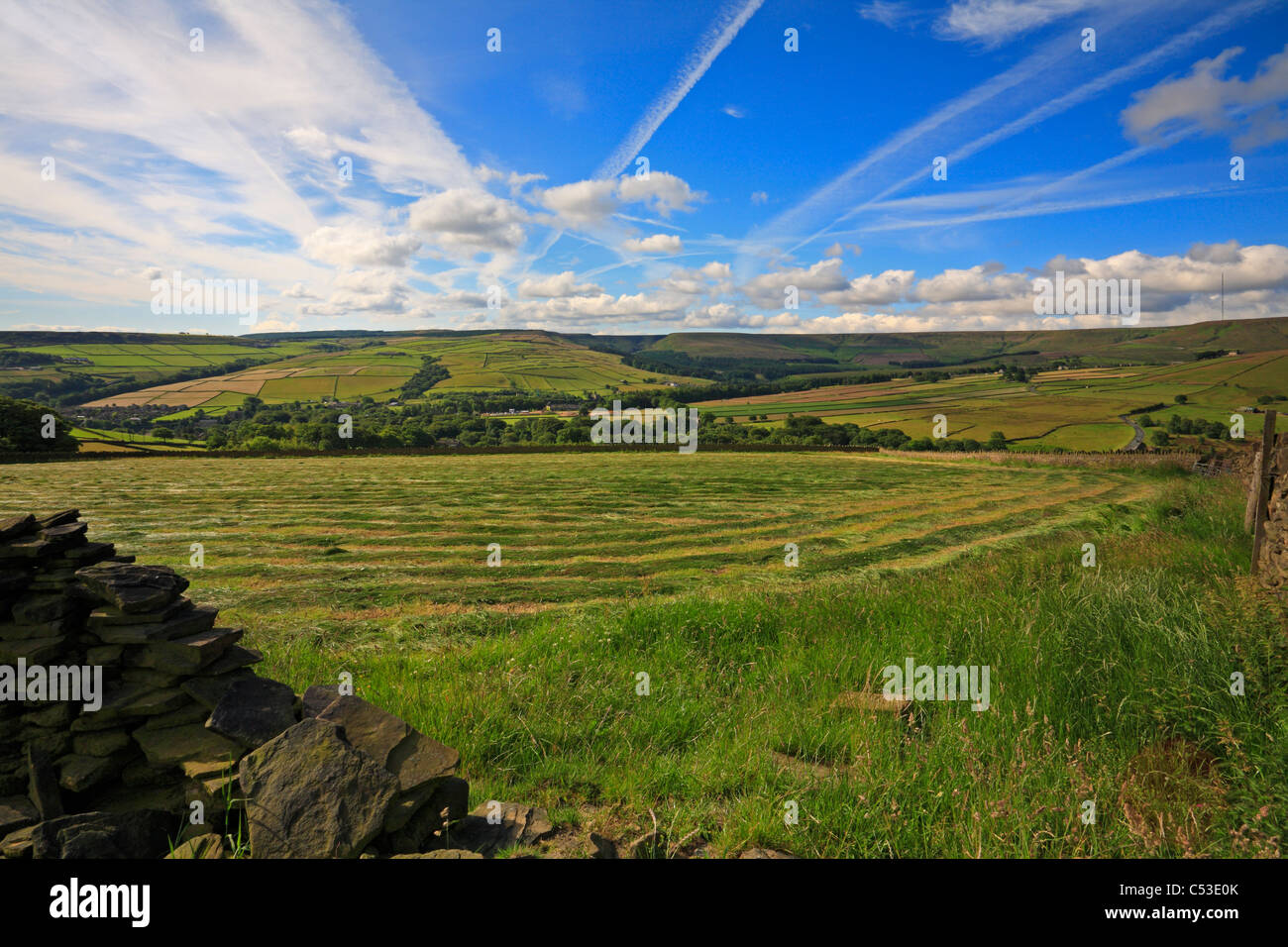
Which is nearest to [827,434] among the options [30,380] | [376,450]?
[376,450]

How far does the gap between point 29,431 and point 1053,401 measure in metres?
111

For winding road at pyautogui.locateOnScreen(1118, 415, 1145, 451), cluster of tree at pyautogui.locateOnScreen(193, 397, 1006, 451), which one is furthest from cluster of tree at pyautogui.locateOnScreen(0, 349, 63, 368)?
winding road at pyautogui.locateOnScreen(1118, 415, 1145, 451)

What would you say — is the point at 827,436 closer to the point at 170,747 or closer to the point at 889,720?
the point at 889,720

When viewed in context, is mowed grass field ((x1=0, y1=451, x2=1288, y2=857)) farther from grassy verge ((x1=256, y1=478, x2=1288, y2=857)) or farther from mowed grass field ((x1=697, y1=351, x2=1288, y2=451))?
mowed grass field ((x1=697, y1=351, x2=1288, y2=451))

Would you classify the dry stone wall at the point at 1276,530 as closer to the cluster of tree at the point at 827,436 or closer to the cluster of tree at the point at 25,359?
the cluster of tree at the point at 827,436

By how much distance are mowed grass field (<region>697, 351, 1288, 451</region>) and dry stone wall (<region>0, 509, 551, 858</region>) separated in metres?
62.2

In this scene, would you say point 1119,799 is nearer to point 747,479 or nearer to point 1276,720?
point 1276,720

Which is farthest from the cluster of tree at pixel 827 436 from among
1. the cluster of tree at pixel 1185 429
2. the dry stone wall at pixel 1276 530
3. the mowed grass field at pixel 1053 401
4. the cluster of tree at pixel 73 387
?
the cluster of tree at pixel 73 387

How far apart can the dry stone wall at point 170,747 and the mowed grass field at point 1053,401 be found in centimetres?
6216

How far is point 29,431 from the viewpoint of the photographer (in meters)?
39.8

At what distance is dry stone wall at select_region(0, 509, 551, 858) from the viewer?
3.19m

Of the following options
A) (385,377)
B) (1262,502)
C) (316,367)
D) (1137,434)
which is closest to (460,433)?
(1262,502)

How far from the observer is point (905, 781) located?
391 cm

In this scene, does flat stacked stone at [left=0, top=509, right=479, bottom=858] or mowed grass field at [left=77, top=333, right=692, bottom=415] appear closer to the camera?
flat stacked stone at [left=0, top=509, right=479, bottom=858]
